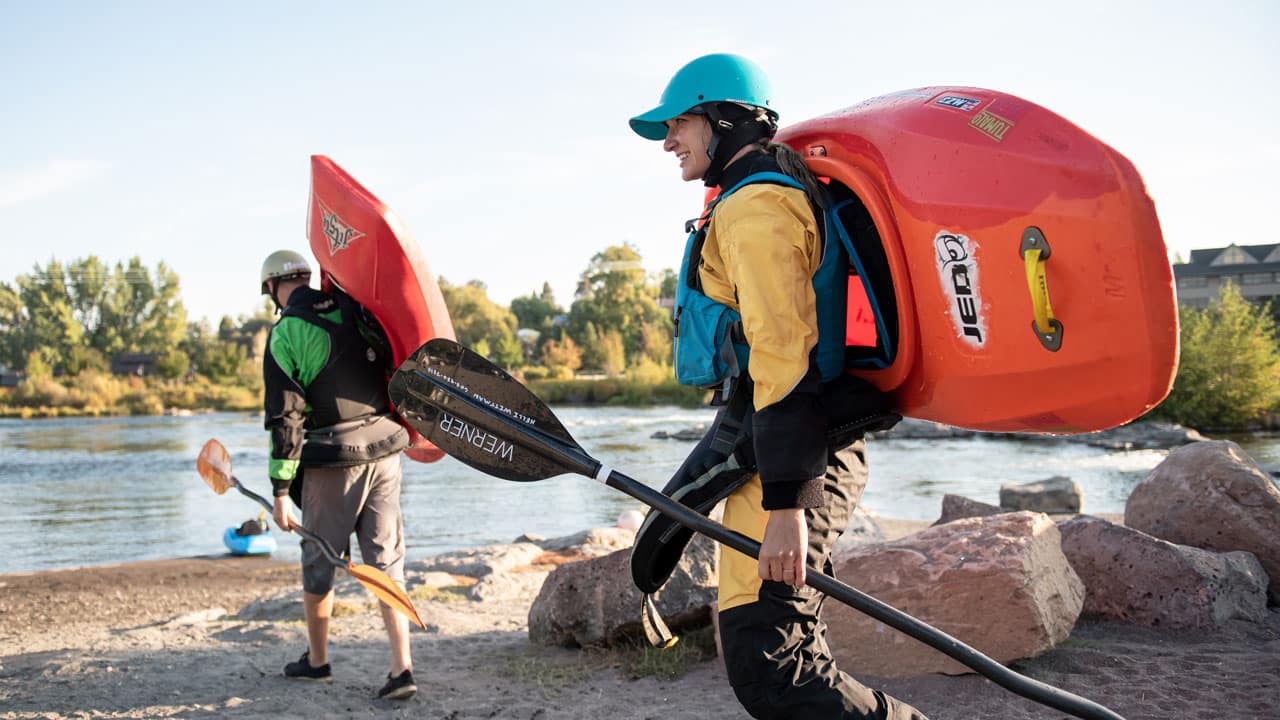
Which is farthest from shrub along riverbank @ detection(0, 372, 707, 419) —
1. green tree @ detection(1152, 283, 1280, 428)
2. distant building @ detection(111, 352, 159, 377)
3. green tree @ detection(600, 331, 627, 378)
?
green tree @ detection(1152, 283, 1280, 428)

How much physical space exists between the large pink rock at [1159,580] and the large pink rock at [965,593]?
1.63 ft

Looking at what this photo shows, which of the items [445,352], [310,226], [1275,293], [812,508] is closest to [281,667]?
[310,226]

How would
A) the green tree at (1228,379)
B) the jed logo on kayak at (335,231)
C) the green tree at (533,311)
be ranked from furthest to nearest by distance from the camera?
the green tree at (533,311), the green tree at (1228,379), the jed logo on kayak at (335,231)

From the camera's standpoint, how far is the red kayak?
4.74 metres

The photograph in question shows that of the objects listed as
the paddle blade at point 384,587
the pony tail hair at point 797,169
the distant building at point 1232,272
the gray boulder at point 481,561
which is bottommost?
the gray boulder at point 481,561

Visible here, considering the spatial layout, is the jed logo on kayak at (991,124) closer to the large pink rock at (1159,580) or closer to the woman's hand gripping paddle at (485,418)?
the woman's hand gripping paddle at (485,418)

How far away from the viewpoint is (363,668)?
16.5 feet

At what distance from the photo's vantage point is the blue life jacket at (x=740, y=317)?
8.11 feet

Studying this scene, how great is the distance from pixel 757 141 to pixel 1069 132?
808mm

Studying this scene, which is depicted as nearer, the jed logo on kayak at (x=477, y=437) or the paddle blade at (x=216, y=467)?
the jed logo on kayak at (x=477, y=437)

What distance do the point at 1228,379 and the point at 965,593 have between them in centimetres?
2702

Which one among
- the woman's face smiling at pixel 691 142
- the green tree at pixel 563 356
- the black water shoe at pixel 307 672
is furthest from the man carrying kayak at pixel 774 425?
the green tree at pixel 563 356

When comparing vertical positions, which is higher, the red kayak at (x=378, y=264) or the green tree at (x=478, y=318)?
the green tree at (x=478, y=318)

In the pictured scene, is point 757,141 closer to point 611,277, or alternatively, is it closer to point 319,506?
point 319,506
